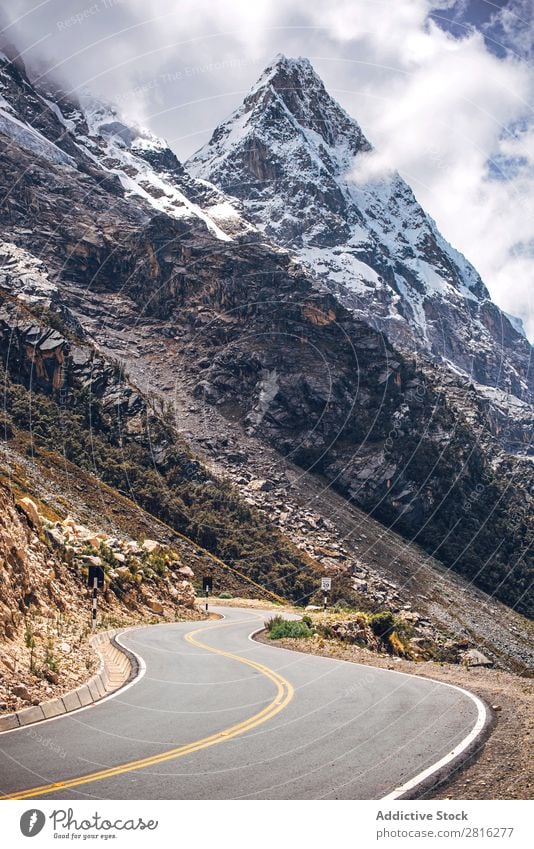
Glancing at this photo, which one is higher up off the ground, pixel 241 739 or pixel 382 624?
pixel 241 739

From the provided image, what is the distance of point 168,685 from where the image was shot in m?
12.6

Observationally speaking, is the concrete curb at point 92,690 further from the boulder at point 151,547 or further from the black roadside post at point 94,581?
the boulder at point 151,547

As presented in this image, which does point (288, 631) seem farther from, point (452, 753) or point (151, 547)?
point (452, 753)

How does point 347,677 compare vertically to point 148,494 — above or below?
above

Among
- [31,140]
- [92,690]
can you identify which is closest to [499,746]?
[92,690]

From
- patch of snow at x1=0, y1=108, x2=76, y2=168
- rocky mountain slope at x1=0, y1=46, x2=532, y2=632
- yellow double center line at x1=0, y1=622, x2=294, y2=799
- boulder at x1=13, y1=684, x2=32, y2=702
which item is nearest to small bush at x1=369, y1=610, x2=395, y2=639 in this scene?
yellow double center line at x1=0, y1=622, x2=294, y2=799

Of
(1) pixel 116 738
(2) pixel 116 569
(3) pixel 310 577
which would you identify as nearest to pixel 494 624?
(3) pixel 310 577

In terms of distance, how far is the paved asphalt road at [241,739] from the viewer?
639 centimetres

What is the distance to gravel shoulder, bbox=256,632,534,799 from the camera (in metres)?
6.86

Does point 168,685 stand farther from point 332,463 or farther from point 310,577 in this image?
point 332,463

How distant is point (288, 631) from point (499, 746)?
713 inches

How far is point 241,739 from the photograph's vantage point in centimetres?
821

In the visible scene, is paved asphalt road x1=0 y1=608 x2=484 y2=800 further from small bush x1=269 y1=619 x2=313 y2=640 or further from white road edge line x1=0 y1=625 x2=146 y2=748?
small bush x1=269 y1=619 x2=313 y2=640

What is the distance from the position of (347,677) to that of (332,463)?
9824cm
